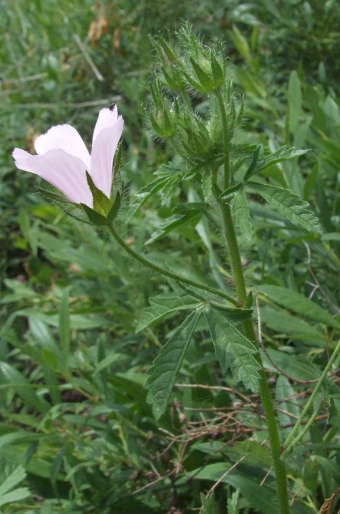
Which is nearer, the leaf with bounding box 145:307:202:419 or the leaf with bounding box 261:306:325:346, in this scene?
the leaf with bounding box 145:307:202:419

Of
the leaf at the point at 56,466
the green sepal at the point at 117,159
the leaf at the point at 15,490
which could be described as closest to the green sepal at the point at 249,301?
the green sepal at the point at 117,159

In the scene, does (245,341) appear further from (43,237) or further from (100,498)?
(43,237)

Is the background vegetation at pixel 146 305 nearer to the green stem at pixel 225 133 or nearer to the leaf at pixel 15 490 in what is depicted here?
the leaf at pixel 15 490

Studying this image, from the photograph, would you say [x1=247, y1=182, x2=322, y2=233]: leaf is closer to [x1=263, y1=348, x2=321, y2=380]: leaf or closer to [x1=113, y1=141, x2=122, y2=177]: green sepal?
[x1=113, y1=141, x2=122, y2=177]: green sepal

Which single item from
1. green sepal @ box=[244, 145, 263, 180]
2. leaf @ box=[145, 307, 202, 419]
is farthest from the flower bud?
leaf @ box=[145, 307, 202, 419]

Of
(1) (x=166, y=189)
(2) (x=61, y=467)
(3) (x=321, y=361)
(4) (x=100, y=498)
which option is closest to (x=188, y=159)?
(1) (x=166, y=189)

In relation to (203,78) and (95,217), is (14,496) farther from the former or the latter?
(203,78)
